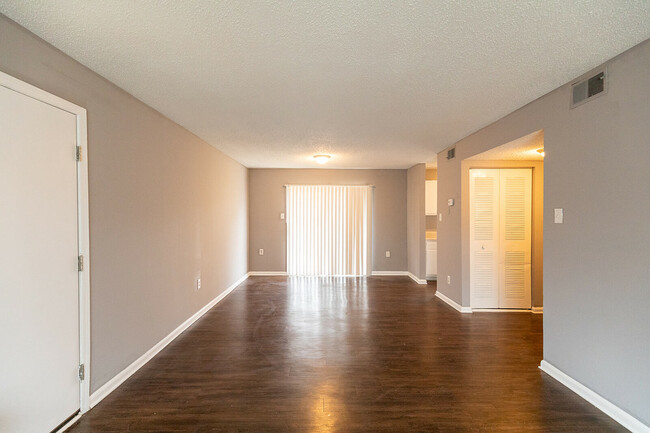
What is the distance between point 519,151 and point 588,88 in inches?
62.9

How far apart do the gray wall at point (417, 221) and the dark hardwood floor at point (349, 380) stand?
2.19 meters

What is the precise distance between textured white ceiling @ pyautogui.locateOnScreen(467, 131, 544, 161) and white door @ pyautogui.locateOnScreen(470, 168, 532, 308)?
24 cm

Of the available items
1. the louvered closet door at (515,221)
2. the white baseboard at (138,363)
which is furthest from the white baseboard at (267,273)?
the louvered closet door at (515,221)

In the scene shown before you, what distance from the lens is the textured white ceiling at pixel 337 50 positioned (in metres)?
1.66

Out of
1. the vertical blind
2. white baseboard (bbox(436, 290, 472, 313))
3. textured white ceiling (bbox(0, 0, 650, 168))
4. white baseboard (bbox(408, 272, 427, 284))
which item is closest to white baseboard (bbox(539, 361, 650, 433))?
white baseboard (bbox(436, 290, 472, 313))

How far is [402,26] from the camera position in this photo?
179 cm

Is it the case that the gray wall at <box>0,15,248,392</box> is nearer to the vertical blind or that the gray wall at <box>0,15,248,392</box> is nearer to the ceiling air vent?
the vertical blind

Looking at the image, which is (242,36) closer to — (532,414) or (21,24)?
(21,24)

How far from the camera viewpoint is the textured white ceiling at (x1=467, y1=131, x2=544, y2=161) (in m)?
3.33

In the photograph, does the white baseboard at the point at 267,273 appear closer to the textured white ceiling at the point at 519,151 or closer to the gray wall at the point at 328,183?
the gray wall at the point at 328,183

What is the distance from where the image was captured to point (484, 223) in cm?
461

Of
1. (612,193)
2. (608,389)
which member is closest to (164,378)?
(608,389)

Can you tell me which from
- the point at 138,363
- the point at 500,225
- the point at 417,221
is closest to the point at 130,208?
the point at 138,363

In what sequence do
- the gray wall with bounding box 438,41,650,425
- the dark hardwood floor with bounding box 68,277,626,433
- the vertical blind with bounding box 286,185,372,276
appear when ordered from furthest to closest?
the vertical blind with bounding box 286,185,372,276 < the dark hardwood floor with bounding box 68,277,626,433 < the gray wall with bounding box 438,41,650,425
